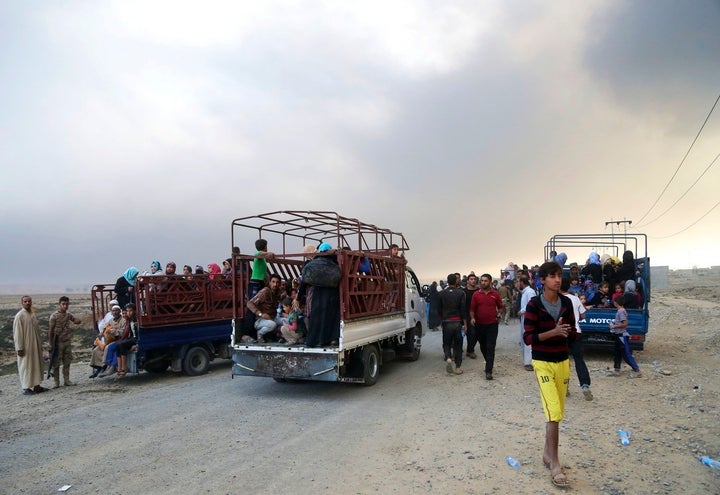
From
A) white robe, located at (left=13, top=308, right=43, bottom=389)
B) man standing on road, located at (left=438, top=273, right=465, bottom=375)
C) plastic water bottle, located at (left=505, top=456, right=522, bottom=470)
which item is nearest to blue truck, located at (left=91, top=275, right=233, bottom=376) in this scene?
white robe, located at (left=13, top=308, right=43, bottom=389)

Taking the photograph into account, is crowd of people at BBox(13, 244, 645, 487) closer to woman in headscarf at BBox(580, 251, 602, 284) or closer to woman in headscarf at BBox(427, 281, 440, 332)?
woman in headscarf at BBox(580, 251, 602, 284)

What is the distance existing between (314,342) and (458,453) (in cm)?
310

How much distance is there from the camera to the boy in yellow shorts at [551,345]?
13.6 ft

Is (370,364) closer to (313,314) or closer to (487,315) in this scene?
(313,314)

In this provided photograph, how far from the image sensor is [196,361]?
10.3 m

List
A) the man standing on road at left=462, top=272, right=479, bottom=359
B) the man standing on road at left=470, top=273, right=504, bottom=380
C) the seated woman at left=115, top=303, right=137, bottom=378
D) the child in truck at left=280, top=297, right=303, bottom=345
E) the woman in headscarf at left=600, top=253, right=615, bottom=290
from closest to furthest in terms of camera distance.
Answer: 1. the child in truck at left=280, top=297, right=303, bottom=345
2. the man standing on road at left=470, top=273, right=504, bottom=380
3. the seated woman at left=115, top=303, right=137, bottom=378
4. the man standing on road at left=462, top=272, right=479, bottom=359
5. the woman in headscarf at left=600, top=253, right=615, bottom=290

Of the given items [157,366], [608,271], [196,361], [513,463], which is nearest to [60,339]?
[157,366]

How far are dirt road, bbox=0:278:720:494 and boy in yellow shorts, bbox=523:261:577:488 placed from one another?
0.40m

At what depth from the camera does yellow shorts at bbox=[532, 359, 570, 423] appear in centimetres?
415

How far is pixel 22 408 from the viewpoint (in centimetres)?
769

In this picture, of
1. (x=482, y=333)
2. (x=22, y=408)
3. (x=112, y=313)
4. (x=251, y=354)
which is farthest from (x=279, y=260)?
(x=22, y=408)

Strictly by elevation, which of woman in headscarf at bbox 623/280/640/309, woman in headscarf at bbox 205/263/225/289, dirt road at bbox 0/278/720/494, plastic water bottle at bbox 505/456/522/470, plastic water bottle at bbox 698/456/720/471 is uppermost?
woman in headscarf at bbox 205/263/225/289

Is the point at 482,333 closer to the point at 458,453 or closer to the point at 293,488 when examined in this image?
the point at 458,453

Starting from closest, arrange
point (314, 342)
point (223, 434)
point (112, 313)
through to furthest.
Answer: point (223, 434)
point (314, 342)
point (112, 313)
